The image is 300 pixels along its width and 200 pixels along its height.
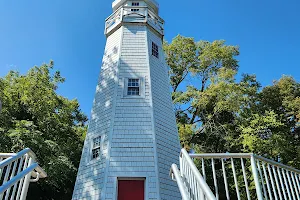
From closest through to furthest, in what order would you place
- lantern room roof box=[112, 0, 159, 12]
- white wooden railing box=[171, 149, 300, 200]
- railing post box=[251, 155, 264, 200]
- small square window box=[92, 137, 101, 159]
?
white wooden railing box=[171, 149, 300, 200] < railing post box=[251, 155, 264, 200] < small square window box=[92, 137, 101, 159] < lantern room roof box=[112, 0, 159, 12]

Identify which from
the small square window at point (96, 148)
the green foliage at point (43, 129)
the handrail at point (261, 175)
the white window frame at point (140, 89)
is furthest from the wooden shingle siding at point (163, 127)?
the green foliage at point (43, 129)

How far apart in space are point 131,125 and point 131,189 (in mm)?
1975

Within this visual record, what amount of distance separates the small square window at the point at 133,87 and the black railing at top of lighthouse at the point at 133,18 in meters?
3.32

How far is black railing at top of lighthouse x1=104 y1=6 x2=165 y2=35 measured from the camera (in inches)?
450

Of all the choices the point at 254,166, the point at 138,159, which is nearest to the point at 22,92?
the point at 138,159

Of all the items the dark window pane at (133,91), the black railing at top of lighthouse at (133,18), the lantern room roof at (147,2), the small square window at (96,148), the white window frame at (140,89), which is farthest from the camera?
the lantern room roof at (147,2)

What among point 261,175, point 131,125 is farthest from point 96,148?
point 261,175

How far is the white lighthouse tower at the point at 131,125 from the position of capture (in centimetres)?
731

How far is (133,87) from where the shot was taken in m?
9.34

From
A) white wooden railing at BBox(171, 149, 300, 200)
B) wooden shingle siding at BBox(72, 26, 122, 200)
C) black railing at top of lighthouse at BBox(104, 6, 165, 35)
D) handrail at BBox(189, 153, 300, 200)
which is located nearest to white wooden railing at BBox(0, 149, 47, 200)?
white wooden railing at BBox(171, 149, 300, 200)

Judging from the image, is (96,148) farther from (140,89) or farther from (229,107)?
(229,107)

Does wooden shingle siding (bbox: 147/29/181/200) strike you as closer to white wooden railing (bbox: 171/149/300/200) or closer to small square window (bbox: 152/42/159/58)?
small square window (bbox: 152/42/159/58)

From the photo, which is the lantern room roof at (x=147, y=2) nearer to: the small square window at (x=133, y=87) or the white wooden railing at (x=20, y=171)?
the small square window at (x=133, y=87)

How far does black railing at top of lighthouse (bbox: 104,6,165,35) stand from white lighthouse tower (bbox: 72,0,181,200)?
45mm
